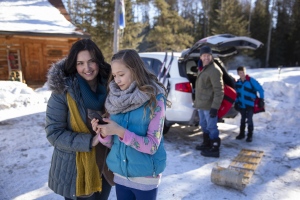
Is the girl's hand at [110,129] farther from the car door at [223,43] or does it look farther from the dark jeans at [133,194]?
the car door at [223,43]

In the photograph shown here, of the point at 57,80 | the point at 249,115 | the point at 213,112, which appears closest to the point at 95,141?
the point at 57,80

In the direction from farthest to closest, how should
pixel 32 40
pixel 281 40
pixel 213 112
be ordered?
pixel 281 40, pixel 32 40, pixel 213 112

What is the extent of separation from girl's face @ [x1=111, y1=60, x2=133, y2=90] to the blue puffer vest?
0.66 feet

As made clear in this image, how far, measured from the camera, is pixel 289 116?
688 cm

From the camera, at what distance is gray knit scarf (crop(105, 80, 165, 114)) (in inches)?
64.8

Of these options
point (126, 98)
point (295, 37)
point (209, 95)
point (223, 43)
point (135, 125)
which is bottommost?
point (209, 95)

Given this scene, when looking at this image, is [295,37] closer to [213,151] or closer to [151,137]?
[213,151]

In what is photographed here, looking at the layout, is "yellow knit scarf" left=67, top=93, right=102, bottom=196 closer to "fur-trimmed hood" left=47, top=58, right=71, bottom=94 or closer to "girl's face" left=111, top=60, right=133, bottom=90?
"fur-trimmed hood" left=47, top=58, right=71, bottom=94

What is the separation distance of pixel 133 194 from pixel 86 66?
1011 millimetres

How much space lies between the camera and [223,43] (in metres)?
4.88

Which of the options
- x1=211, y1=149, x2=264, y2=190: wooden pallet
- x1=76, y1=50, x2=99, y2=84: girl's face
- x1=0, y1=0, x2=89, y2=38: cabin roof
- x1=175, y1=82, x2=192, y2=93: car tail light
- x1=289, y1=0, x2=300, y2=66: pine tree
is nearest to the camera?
x1=76, y1=50, x2=99, y2=84: girl's face

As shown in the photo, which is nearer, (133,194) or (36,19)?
(133,194)

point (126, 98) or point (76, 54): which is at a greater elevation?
point (76, 54)

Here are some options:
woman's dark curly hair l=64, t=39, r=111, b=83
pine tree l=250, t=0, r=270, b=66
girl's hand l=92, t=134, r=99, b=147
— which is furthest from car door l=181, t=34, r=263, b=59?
pine tree l=250, t=0, r=270, b=66
